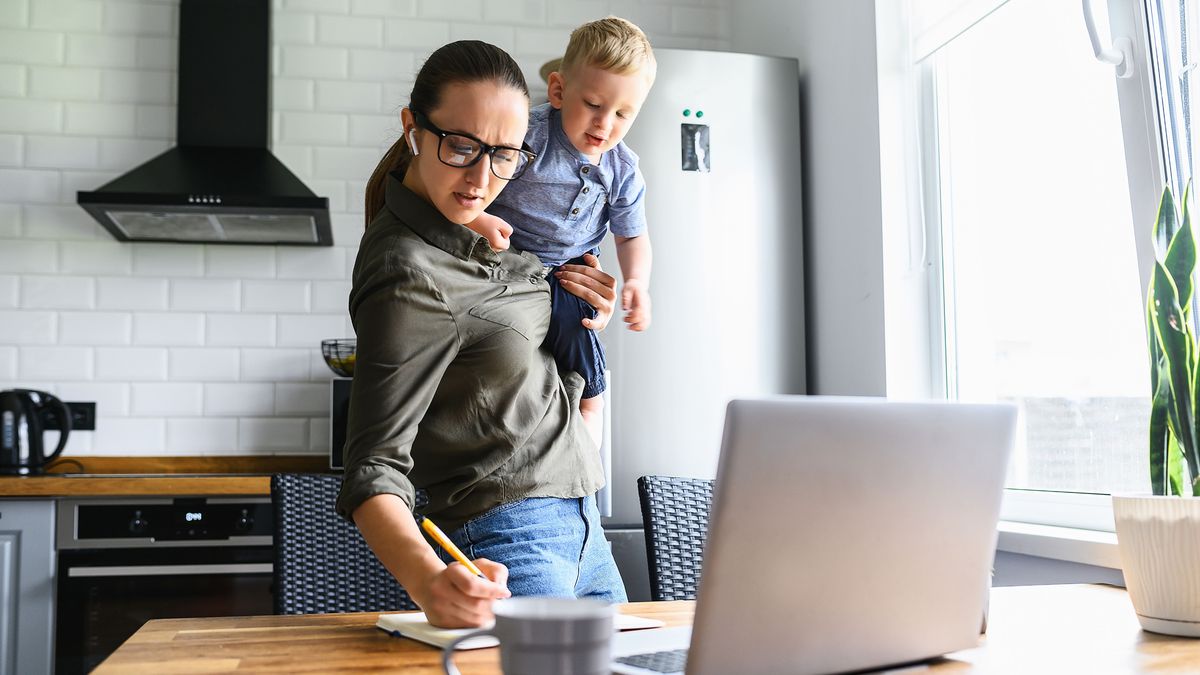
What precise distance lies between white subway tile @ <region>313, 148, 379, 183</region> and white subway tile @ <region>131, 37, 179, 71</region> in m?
0.53

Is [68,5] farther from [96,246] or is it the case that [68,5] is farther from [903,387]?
[903,387]

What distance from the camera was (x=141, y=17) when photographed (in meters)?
3.37

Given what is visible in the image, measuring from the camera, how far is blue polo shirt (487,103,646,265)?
Result: 1.60 metres

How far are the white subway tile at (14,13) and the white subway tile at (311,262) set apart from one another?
1069 millimetres

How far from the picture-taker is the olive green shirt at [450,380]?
3.73 ft

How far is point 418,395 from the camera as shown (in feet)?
3.80

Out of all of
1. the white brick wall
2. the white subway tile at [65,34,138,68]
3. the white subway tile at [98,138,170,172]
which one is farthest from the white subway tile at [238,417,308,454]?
the white subway tile at [65,34,138,68]

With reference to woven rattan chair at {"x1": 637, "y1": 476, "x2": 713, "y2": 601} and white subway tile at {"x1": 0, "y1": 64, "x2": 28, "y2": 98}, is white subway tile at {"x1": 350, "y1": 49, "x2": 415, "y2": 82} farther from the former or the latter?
woven rattan chair at {"x1": 637, "y1": 476, "x2": 713, "y2": 601}

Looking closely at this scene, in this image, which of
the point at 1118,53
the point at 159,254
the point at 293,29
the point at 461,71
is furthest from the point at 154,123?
the point at 1118,53

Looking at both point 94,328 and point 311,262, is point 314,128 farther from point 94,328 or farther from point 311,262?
point 94,328

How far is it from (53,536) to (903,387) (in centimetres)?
218

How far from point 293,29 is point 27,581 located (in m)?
1.85

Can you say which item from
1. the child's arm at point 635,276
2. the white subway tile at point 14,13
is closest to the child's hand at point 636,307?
the child's arm at point 635,276

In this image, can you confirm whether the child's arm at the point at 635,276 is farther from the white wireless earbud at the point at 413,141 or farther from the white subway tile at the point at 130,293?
the white subway tile at the point at 130,293
